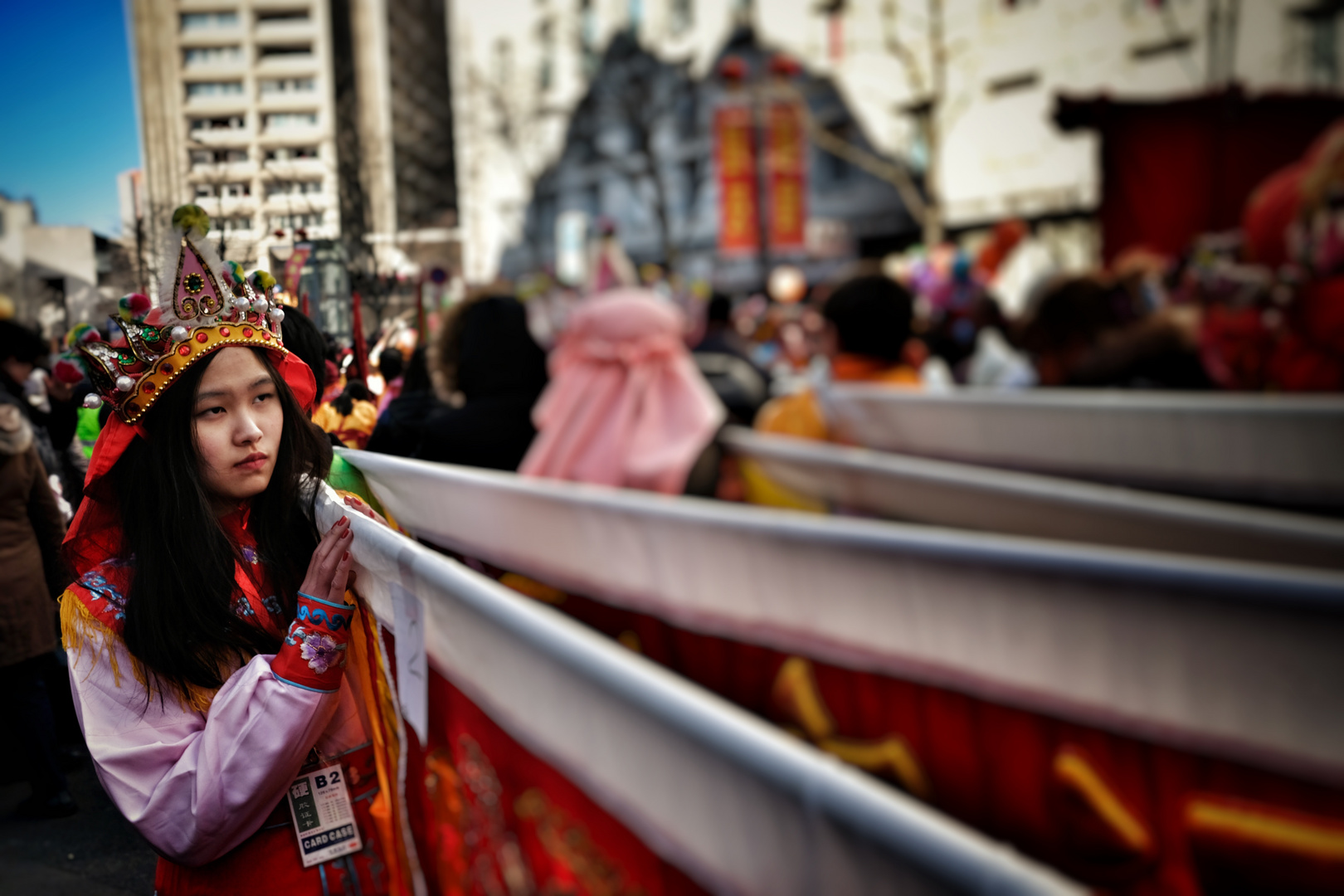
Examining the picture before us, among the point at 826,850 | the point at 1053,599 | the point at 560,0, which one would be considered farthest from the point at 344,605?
the point at 560,0

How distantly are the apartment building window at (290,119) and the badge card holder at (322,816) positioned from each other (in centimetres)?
96

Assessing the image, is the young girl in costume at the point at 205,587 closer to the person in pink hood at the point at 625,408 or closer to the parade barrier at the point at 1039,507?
the parade barrier at the point at 1039,507

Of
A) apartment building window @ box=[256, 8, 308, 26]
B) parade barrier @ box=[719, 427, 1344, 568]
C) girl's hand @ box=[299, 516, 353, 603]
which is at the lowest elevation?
Result: parade barrier @ box=[719, 427, 1344, 568]

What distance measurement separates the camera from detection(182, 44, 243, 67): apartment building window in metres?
1.37

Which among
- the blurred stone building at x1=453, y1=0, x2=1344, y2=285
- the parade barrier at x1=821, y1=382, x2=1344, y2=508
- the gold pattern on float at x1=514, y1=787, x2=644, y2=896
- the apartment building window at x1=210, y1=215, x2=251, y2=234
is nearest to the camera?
the gold pattern on float at x1=514, y1=787, x2=644, y2=896

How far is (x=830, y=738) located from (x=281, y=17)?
1.67m

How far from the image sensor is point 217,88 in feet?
4.48

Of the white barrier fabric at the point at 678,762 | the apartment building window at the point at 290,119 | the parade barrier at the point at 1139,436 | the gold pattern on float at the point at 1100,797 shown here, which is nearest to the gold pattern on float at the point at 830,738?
the gold pattern on float at the point at 1100,797

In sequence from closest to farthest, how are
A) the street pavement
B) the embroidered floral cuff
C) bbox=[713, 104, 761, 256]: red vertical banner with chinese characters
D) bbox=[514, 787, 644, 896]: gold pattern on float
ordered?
bbox=[514, 787, 644, 896]: gold pattern on float → the embroidered floral cuff → the street pavement → bbox=[713, 104, 761, 256]: red vertical banner with chinese characters

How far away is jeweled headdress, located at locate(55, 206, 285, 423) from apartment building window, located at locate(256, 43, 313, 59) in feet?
1.24

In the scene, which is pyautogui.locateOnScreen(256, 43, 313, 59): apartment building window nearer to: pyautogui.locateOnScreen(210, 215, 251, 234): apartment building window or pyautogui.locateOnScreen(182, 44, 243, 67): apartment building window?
pyautogui.locateOnScreen(182, 44, 243, 67): apartment building window

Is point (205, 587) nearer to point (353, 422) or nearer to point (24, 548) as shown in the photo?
point (353, 422)

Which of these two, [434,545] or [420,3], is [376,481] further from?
[420,3]

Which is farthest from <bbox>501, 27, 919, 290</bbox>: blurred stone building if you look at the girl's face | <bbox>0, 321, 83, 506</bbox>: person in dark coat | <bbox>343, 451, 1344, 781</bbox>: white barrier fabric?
the girl's face
